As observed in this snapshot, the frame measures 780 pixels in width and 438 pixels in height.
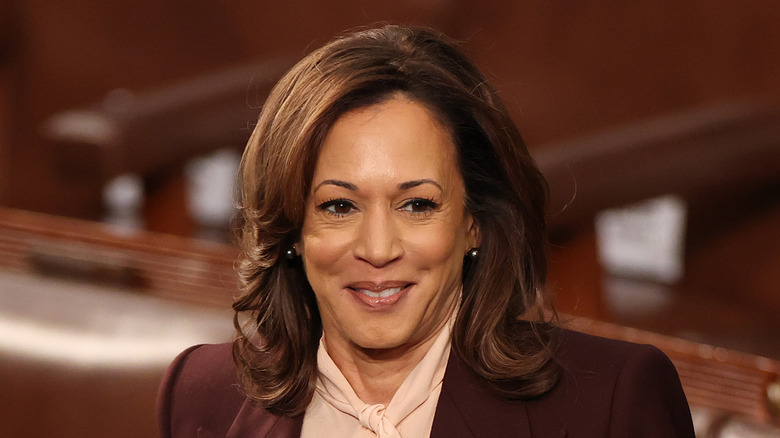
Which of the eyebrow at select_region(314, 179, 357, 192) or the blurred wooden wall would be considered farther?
the blurred wooden wall

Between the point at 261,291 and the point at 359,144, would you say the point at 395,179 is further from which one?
the point at 261,291

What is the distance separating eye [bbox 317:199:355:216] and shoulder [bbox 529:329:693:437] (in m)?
Result: 0.41

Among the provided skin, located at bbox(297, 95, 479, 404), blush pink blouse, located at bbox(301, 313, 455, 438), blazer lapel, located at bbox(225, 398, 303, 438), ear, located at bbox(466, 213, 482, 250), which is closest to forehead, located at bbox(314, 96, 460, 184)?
skin, located at bbox(297, 95, 479, 404)

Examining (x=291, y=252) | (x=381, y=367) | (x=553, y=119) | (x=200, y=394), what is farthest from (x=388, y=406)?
(x=553, y=119)

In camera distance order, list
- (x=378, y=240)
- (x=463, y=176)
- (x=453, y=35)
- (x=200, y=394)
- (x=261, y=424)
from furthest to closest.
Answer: (x=453, y=35)
(x=200, y=394)
(x=261, y=424)
(x=463, y=176)
(x=378, y=240)

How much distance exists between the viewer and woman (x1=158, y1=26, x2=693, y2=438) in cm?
164

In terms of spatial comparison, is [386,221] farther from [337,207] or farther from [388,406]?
[388,406]

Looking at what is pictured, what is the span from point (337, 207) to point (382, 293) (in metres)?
0.15

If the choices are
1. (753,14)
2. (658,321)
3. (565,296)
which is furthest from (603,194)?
(753,14)

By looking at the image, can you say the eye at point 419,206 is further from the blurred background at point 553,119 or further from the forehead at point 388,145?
the blurred background at point 553,119

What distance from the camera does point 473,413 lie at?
5.60 ft

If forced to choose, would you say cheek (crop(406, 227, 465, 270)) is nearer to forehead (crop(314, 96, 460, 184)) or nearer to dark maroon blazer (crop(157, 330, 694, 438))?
forehead (crop(314, 96, 460, 184))

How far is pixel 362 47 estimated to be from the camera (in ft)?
5.66

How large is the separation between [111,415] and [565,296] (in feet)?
6.37
